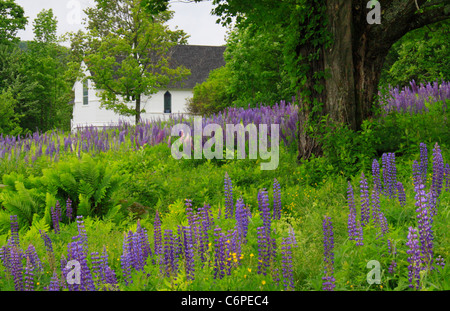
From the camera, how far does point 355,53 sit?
8445 mm

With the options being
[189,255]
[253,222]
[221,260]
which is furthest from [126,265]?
[253,222]

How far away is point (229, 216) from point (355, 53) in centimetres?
497

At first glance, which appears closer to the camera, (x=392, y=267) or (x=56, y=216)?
(x=392, y=267)

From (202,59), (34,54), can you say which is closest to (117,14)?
(34,54)

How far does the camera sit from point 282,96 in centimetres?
1945

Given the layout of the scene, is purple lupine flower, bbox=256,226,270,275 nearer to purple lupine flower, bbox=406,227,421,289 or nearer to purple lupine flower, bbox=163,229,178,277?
purple lupine flower, bbox=163,229,178,277

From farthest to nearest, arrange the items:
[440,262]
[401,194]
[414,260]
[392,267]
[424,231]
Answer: [401,194]
[440,262]
[392,267]
[424,231]
[414,260]

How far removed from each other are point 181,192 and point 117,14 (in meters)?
22.9

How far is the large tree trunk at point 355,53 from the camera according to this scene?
8.22 m

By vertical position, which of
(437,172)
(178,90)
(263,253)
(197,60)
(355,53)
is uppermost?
(197,60)

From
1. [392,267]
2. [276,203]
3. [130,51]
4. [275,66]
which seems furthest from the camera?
[130,51]

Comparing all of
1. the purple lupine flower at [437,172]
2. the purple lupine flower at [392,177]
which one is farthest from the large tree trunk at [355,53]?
the purple lupine flower at [437,172]

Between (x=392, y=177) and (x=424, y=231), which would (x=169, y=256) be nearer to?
(x=424, y=231)

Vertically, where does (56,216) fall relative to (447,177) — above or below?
below
